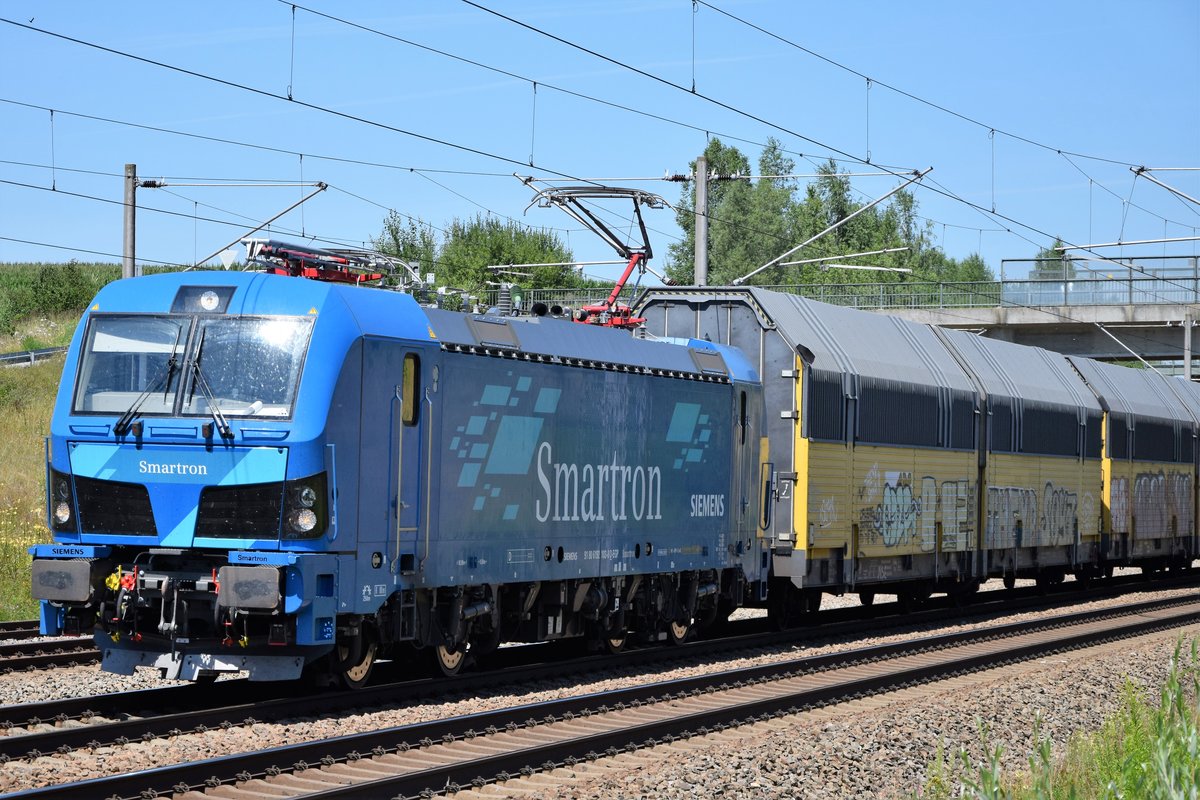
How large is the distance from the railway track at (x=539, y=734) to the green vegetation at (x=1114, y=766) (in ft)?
7.43

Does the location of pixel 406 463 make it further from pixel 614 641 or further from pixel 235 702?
pixel 614 641

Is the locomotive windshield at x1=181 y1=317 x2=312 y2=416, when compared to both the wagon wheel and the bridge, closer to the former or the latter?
the wagon wheel

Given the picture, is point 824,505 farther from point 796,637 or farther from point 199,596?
point 199,596

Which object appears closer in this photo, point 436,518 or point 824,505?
point 436,518

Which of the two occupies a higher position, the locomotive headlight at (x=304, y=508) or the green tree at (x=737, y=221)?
the green tree at (x=737, y=221)

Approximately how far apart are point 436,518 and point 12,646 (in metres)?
6.15

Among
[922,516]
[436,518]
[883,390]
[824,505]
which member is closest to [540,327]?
[436,518]

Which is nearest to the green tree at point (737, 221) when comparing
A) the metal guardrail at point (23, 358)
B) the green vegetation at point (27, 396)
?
the green vegetation at point (27, 396)

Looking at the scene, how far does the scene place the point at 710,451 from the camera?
18531 millimetres

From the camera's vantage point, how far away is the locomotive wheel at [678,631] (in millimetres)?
18375

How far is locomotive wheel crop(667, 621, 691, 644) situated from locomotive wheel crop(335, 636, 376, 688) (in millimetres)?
5708

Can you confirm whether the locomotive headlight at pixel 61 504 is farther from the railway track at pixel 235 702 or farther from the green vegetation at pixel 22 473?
the green vegetation at pixel 22 473

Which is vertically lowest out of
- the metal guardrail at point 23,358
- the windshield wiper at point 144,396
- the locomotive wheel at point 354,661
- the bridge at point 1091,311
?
the locomotive wheel at point 354,661

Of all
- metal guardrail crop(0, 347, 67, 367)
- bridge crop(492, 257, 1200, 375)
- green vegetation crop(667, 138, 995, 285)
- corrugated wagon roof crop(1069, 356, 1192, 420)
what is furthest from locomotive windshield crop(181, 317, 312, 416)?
green vegetation crop(667, 138, 995, 285)
